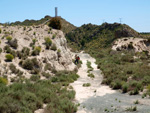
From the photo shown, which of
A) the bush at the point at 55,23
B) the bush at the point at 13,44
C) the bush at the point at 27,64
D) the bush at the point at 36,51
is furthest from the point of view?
the bush at the point at 55,23

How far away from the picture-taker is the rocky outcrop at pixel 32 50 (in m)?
18.1

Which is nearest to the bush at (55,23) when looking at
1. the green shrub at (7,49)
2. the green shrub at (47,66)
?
the green shrub at (47,66)

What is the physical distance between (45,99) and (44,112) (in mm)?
1949

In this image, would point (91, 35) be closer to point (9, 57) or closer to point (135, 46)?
point (135, 46)

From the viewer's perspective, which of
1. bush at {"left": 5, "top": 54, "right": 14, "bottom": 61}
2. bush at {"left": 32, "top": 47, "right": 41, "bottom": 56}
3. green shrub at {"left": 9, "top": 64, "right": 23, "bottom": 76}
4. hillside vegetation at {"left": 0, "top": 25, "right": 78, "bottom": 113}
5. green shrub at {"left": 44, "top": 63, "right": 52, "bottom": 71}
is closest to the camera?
hillside vegetation at {"left": 0, "top": 25, "right": 78, "bottom": 113}

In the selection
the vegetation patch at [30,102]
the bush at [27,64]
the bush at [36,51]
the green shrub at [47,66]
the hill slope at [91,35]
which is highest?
the hill slope at [91,35]

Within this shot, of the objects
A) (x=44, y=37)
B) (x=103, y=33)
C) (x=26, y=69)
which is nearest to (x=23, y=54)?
(x=26, y=69)

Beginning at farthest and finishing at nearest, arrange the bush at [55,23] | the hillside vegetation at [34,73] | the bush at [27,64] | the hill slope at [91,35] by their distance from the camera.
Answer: the hill slope at [91,35], the bush at [55,23], the bush at [27,64], the hillside vegetation at [34,73]

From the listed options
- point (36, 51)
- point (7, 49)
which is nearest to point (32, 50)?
point (36, 51)

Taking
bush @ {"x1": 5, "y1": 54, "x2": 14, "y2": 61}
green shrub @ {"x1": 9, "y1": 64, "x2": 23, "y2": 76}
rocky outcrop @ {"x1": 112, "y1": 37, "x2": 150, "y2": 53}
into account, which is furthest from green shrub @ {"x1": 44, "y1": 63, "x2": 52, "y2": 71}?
rocky outcrop @ {"x1": 112, "y1": 37, "x2": 150, "y2": 53}

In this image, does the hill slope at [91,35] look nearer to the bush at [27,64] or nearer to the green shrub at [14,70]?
the bush at [27,64]

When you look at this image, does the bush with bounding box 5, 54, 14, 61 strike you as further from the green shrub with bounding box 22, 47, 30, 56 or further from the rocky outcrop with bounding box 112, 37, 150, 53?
the rocky outcrop with bounding box 112, 37, 150, 53

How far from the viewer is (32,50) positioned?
2242 cm

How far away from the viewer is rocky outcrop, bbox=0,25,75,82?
1814cm
